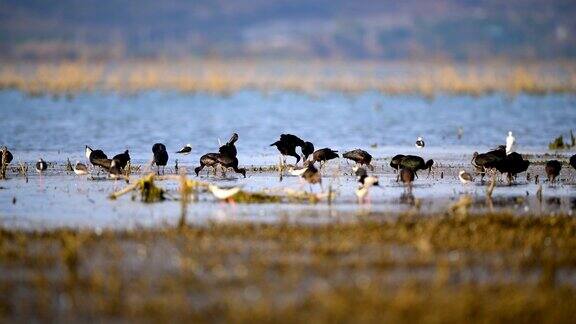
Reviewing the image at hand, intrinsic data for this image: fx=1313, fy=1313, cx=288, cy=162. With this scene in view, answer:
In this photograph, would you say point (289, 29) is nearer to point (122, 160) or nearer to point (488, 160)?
point (122, 160)

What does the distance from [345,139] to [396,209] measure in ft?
45.9

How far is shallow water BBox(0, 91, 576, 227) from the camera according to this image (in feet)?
51.3

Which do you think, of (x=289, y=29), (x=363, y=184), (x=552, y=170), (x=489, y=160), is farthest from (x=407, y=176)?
(x=289, y=29)

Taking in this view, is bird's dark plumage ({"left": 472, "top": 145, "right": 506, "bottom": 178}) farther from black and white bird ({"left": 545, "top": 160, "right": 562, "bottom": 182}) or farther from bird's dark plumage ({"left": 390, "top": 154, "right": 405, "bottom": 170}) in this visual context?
bird's dark plumage ({"left": 390, "top": 154, "right": 405, "bottom": 170})

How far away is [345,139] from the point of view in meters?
29.6

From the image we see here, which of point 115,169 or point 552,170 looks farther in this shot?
point 552,170

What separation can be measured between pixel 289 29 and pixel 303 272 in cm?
14478

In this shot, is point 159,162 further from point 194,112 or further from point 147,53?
point 147,53

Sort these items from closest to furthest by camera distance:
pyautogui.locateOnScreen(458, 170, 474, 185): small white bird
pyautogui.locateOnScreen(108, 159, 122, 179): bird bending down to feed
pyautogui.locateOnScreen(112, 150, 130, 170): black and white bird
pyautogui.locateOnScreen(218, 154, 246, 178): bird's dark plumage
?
1. pyautogui.locateOnScreen(108, 159, 122, 179): bird bending down to feed
2. pyautogui.locateOnScreen(458, 170, 474, 185): small white bird
3. pyautogui.locateOnScreen(112, 150, 130, 170): black and white bird
4. pyautogui.locateOnScreen(218, 154, 246, 178): bird's dark plumage

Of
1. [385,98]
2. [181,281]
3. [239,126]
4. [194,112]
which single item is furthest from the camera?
[385,98]

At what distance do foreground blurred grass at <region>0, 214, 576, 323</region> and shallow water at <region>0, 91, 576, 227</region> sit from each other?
1.47 metres

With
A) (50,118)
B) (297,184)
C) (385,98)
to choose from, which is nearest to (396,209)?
(297,184)

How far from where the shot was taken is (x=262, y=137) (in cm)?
3050

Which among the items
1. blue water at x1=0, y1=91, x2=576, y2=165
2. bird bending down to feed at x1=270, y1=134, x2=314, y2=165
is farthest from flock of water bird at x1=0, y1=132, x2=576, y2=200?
blue water at x1=0, y1=91, x2=576, y2=165
